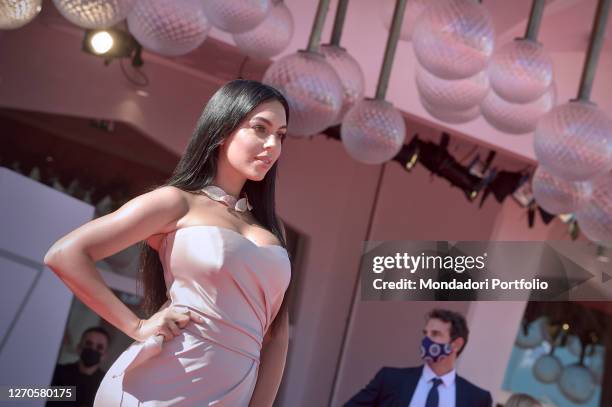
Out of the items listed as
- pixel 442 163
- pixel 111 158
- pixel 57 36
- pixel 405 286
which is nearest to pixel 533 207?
pixel 442 163

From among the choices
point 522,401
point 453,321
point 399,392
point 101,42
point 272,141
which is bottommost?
point 272,141

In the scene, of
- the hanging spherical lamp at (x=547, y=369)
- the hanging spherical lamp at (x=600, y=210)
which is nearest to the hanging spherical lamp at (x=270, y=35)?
the hanging spherical lamp at (x=600, y=210)

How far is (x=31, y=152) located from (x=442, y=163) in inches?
99.6

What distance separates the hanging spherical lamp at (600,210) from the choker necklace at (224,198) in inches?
70.5

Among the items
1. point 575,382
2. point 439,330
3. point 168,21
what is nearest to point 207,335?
point 168,21

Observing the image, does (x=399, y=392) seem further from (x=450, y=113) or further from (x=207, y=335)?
(x=207, y=335)

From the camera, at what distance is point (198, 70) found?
6086 mm

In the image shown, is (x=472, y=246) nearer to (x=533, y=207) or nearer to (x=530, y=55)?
(x=530, y=55)

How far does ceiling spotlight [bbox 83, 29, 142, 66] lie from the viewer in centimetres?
482

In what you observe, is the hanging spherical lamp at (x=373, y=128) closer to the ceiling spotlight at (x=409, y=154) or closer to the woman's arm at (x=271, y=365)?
the woman's arm at (x=271, y=365)

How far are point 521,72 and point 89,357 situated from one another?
12.3 ft

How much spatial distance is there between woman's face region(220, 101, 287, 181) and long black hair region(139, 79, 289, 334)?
13 millimetres

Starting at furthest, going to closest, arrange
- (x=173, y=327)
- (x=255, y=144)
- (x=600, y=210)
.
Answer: (x=600, y=210), (x=255, y=144), (x=173, y=327)

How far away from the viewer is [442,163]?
561 centimetres
